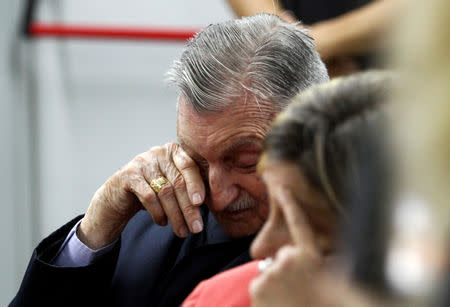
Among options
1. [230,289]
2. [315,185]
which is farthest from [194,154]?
[315,185]

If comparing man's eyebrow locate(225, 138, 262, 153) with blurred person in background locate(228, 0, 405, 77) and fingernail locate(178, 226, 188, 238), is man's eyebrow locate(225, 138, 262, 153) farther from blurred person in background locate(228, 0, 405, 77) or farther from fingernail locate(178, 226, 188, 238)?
blurred person in background locate(228, 0, 405, 77)

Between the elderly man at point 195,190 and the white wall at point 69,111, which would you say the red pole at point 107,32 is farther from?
the elderly man at point 195,190

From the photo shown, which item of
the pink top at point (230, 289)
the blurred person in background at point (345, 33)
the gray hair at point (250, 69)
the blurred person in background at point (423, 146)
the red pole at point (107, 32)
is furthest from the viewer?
the red pole at point (107, 32)

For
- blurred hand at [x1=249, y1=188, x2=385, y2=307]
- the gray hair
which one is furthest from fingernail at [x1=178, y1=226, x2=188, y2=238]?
blurred hand at [x1=249, y1=188, x2=385, y2=307]

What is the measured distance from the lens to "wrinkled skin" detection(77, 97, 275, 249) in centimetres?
143

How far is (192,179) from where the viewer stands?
57.6 inches

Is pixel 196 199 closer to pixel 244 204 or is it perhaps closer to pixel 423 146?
pixel 244 204

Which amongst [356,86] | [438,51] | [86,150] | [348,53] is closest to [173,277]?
[356,86]

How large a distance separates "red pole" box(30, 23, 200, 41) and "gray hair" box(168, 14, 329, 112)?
5.99 feet

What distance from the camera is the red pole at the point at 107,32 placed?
328cm

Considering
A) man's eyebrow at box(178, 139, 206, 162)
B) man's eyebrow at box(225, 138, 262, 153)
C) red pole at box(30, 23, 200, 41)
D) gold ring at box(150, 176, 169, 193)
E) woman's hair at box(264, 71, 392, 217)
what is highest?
red pole at box(30, 23, 200, 41)

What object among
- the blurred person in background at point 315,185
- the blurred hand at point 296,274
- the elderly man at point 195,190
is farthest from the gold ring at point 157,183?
the blurred hand at point 296,274

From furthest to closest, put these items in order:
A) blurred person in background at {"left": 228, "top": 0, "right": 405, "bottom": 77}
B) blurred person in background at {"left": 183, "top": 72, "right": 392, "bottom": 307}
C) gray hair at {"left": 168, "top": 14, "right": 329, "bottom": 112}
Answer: blurred person in background at {"left": 228, "top": 0, "right": 405, "bottom": 77} < gray hair at {"left": 168, "top": 14, "right": 329, "bottom": 112} < blurred person in background at {"left": 183, "top": 72, "right": 392, "bottom": 307}

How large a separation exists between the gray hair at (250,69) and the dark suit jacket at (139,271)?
0.28 m
